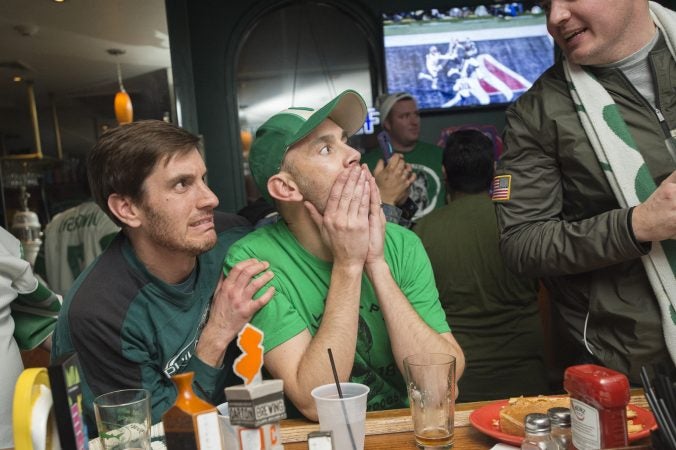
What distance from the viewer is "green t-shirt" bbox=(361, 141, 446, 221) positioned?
4148 mm

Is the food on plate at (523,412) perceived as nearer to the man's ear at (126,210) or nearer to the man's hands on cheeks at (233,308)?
the man's hands on cheeks at (233,308)

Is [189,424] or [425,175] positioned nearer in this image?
[189,424]

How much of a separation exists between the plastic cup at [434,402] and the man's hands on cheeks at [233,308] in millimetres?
539

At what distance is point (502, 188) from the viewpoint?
1.84 m

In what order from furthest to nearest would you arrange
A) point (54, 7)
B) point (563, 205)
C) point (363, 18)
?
point (363, 18)
point (54, 7)
point (563, 205)

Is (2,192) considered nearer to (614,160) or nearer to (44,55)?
(44,55)

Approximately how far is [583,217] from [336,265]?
649 mm

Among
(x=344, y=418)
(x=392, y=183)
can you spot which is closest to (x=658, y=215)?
(x=344, y=418)

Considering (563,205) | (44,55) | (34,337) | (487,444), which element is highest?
(44,55)

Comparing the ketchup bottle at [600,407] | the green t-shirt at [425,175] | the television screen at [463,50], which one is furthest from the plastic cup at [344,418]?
the television screen at [463,50]

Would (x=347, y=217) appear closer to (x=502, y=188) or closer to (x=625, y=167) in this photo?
(x=502, y=188)

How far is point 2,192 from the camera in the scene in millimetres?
4199

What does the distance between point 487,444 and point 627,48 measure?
42.6 inches

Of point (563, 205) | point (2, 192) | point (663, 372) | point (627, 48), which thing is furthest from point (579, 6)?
point (2, 192)
